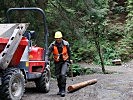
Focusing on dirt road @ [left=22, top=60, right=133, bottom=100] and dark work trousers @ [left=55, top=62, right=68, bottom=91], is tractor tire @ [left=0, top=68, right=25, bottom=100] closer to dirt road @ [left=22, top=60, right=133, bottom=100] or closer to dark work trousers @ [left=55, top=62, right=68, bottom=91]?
dirt road @ [left=22, top=60, right=133, bottom=100]

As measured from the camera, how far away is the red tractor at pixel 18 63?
8.12 m

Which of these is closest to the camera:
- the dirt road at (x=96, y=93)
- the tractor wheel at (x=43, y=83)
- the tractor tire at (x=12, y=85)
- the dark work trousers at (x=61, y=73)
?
the tractor tire at (x=12, y=85)

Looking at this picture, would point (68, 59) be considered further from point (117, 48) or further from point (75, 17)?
point (117, 48)

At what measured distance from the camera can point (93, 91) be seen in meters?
10.1

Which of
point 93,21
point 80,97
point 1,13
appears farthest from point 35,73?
point 93,21

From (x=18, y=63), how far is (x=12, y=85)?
81 centimetres

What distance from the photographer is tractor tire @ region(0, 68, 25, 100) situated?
8.08 metres

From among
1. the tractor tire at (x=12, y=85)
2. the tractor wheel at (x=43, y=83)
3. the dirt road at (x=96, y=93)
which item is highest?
the tractor tire at (x=12, y=85)

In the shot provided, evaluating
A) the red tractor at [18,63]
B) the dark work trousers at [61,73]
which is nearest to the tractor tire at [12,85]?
the red tractor at [18,63]

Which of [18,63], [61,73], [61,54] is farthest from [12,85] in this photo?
[61,54]

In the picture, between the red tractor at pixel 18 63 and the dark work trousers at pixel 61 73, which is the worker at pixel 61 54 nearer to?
the dark work trousers at pixel 61 73

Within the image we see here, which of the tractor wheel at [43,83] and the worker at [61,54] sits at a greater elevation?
the worker at [61,54]

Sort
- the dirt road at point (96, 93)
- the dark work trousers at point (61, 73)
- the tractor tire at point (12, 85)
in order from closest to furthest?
the tractor tire at point (12, 85)
the dirt road at point (96, 93)
the dark work trousers at point (61, 73)

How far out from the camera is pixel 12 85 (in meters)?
8.45
